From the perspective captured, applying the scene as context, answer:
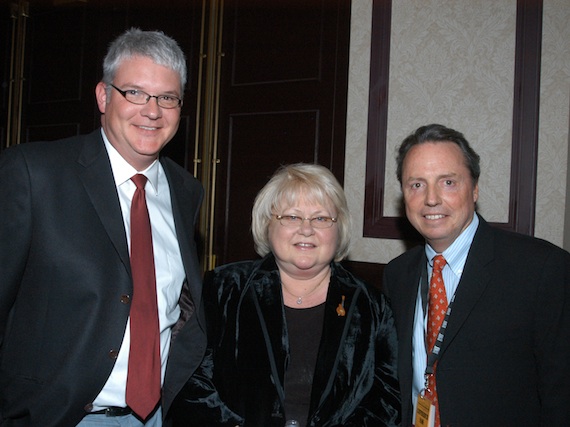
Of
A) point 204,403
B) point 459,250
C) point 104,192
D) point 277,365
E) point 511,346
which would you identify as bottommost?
point 204,403

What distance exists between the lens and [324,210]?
221 cm

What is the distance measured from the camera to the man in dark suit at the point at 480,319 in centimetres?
190

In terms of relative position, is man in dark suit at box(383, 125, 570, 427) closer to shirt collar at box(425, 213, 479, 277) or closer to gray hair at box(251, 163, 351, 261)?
shirt collar at box(425, 213, 479, 277)

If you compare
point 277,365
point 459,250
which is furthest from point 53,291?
point 459,250

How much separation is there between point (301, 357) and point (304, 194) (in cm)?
63

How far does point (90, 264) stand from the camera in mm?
1670

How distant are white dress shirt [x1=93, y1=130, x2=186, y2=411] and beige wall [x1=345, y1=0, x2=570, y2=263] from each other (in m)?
1.68

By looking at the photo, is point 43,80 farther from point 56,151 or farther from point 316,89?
point 56,151

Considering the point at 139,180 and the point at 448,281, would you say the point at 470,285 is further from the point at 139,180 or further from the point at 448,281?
the point at 139,180

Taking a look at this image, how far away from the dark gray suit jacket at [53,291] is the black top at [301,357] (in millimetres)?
683

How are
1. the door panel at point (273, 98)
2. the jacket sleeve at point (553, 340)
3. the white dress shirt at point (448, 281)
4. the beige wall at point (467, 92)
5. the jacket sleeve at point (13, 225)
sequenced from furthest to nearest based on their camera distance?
1. the door panel at point (273, 98)
2. the beige wall at point (467, 92)
3. the white dress shirt at point (448, 281)
4. the jacket sleeve at point (553, 340)
5. the jacket sleeve at point (13, 225)

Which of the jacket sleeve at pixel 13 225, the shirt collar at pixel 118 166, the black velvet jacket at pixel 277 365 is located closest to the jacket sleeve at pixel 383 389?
the black velvet jacket at pixel 277 365

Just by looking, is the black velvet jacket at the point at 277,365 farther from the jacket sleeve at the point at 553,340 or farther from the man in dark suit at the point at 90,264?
the jacket sleeve at the point at 553,340

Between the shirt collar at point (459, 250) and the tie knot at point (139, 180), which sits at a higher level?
the tie knot at point (139, 180)
